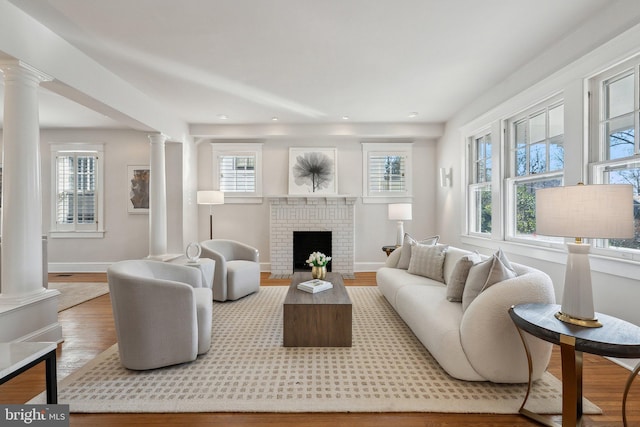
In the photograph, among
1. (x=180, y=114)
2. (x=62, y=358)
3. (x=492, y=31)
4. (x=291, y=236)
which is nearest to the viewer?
(x=62, y=358)

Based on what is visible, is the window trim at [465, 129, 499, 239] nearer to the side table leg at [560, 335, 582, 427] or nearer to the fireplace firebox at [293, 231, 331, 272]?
the fireplace firebox at [293, 231, 331, 272]

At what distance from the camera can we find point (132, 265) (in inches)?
102

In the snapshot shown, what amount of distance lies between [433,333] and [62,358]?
9.64ft

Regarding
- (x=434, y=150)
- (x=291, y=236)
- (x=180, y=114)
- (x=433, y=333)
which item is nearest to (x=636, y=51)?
(x=433, y=333)

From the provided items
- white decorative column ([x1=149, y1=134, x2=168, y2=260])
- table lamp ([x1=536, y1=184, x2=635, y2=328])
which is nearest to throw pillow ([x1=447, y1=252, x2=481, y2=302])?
table lamp ([x1=536, y1=184, x2=635, y2=328])

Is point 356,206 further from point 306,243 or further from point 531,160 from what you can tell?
point 531,160

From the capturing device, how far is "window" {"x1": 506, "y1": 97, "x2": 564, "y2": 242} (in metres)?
3.16

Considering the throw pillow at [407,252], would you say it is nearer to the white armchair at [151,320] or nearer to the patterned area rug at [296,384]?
the patterned area rug at [296,384]

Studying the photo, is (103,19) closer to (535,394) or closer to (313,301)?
(313,301)

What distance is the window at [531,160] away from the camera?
10.4ft

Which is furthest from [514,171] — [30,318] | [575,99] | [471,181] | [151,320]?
[30,318]

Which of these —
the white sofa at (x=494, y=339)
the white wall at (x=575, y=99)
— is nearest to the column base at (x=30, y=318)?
the white sofa at (x=494, y=339)

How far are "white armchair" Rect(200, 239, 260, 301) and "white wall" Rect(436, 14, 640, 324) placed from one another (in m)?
3.20

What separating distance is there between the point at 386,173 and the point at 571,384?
15.7 ft
